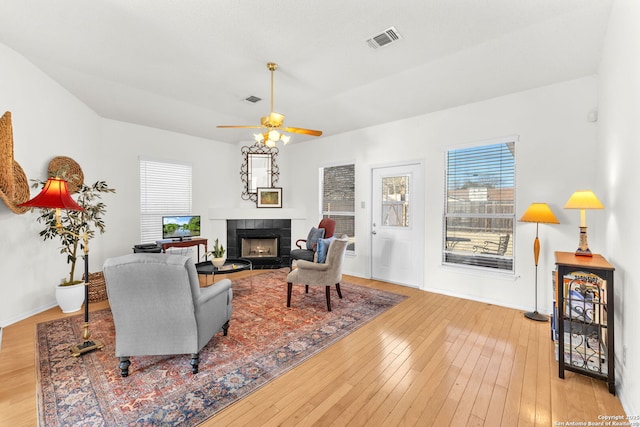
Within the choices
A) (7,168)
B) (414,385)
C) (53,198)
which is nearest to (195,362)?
(414,385)

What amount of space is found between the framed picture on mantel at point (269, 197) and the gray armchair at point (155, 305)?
418 centimetres

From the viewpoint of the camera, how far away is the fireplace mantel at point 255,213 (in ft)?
19.9

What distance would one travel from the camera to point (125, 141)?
4.98 meters

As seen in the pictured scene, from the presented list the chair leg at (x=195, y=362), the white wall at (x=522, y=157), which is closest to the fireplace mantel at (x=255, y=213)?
the white wall at (x=522, y=157)

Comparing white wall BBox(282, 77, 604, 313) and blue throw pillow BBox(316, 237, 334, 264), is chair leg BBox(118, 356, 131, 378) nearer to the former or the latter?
blue throw pillow BBox(316, 237, 334, 264)

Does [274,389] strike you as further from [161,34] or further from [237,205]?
[237,205]

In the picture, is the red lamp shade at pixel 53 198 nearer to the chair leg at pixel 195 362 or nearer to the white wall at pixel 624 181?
the chair leg at pixel 195 362

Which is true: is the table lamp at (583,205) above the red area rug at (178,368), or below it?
above

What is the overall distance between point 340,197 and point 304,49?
324 centimetres

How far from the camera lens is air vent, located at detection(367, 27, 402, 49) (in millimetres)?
2745

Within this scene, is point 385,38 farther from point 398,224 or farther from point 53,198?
point 53,198

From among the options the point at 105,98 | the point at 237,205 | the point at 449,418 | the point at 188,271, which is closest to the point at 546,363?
the point at 449,418

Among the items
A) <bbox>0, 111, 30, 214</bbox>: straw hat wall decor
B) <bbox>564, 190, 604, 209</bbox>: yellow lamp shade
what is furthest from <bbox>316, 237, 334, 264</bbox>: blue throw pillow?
<bbox>0, 111, 30, 214</bbox>: straw hat wall decor

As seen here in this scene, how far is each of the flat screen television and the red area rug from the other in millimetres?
1717
